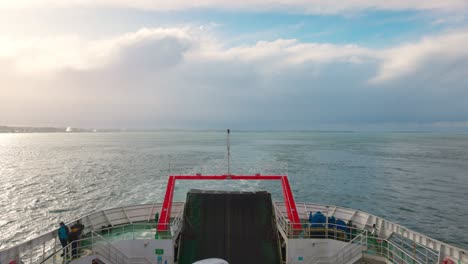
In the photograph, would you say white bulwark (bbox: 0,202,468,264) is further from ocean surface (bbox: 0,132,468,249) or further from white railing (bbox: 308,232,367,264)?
ocean surface (bbox: 0,132,468,249)

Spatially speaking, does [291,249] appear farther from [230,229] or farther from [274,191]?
[274,191]

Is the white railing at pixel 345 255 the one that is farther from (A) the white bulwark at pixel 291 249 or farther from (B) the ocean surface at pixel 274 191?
(B) the ocean surface at pixel 274 191

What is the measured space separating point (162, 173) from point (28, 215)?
804 inches

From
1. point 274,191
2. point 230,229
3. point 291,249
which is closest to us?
point 291,249

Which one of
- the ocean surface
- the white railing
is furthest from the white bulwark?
the ocean surface

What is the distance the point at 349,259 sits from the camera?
1021cm

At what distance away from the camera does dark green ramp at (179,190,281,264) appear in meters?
9.89

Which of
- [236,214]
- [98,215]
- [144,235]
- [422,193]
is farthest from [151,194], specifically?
[422,193]

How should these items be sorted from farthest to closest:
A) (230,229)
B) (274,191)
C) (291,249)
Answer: (274,191) < (230,229) < (291,249)

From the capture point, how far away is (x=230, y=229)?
1059cm

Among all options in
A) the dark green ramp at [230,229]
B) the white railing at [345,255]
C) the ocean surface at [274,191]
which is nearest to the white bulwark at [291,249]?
the white railing at [345,255]

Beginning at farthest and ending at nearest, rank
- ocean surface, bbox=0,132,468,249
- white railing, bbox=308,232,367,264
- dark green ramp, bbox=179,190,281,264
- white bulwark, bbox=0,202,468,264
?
1. ocean surface, bbox=0,132,468,249
2. white railing, bbox=308,232,367,264
3. dark green ramp, bbox=179,190,281,264
4. white bulwark, bbox=0,202,468,264

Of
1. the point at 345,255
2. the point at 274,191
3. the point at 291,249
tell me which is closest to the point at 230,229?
the point at 291,249

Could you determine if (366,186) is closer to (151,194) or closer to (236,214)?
(151,194)
